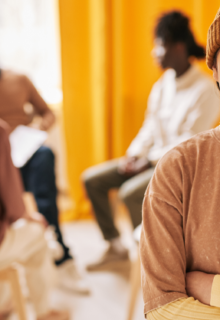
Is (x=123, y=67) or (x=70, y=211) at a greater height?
(x=123, y=67)

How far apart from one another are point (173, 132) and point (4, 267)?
Result: 1.00 m

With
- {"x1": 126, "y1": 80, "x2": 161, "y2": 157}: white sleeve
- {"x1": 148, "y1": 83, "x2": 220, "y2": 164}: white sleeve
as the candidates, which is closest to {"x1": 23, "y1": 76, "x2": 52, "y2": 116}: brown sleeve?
{"x1": 126, "y1": 80, "x2": 161, "y2": 157}: white sleeve

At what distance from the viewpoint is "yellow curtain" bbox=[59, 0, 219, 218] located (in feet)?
7.43

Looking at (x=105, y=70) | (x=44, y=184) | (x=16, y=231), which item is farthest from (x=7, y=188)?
(x=105, y=70)

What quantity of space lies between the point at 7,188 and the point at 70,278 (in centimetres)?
77

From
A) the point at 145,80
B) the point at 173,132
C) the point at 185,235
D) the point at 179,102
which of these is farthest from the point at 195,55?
the point at 185,235

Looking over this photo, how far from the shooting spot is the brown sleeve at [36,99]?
1917mm

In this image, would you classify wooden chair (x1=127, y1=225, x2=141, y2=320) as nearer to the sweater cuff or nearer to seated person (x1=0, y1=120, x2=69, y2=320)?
seated person (x1=0, y1=120, x2=69, y2=320)

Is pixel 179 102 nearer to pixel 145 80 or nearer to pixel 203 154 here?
pixel 145 80

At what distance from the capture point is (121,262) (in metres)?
1.92

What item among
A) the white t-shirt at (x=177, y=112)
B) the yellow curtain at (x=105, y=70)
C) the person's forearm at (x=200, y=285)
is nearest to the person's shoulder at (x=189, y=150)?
the person's forearm at (x=200, y=285)

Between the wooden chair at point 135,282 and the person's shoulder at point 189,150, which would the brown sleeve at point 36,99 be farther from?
the person's shoulder at point 189,150

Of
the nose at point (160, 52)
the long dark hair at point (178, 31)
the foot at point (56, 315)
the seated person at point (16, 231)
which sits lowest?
the foot at point (56, 315)

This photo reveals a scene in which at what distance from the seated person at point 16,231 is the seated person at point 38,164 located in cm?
45
